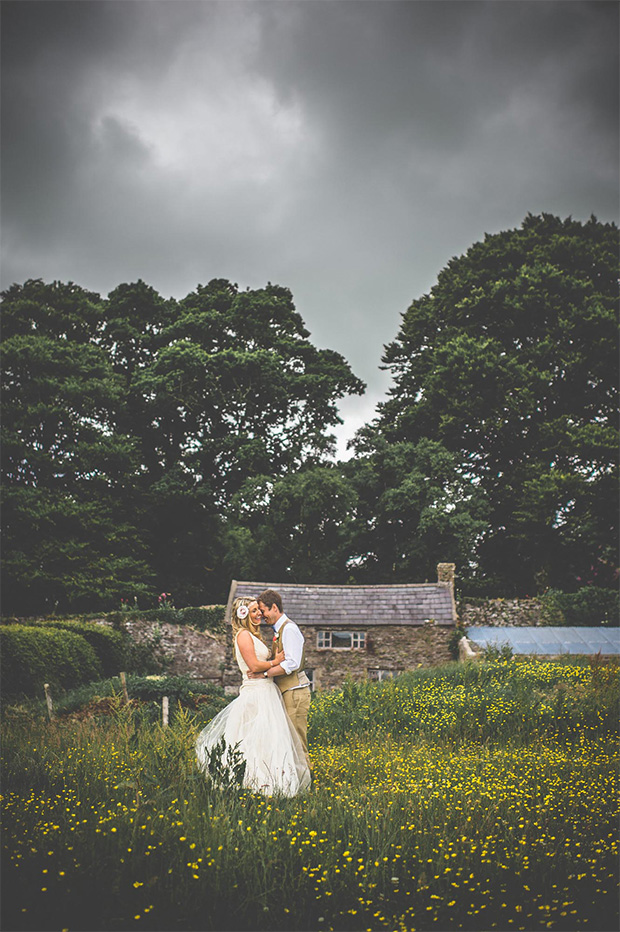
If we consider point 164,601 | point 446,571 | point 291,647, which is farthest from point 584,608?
point 291,647

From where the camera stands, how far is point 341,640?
21.2 meters

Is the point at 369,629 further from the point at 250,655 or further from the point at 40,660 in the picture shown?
the point at 250,655

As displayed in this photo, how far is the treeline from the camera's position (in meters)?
24.7

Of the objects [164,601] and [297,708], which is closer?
[297,708]

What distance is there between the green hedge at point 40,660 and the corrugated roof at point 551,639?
12047mm

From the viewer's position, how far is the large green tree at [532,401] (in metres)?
25.0

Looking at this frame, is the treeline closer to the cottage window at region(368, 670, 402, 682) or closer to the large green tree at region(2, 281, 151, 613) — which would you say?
the large green tree at region(2, 281, 151, 613)

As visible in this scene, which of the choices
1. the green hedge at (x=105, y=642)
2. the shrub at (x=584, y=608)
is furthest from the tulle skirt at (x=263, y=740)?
the shrub at (x=584, y=608)

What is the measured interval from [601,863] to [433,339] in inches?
1128

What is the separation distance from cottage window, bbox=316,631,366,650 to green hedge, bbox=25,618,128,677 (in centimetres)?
709

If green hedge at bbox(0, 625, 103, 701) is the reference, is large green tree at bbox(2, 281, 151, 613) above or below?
above

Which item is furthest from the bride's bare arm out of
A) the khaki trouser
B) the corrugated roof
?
the corrugated roof

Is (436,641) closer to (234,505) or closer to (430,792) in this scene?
(234,505)

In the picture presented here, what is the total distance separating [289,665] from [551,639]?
1596 cm
